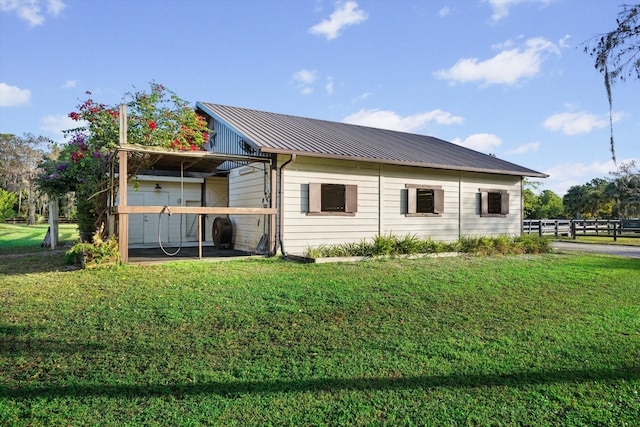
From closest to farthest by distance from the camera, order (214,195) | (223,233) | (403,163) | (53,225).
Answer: (403,163) → (223,233) → (53,225) → (214,195)

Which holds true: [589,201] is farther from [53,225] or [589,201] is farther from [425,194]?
[53,225]

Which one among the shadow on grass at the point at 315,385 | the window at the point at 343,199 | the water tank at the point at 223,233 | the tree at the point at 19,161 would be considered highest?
the tree at the point at 19,161

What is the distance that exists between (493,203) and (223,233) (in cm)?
959

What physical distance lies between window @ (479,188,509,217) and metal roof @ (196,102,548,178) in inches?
32.3

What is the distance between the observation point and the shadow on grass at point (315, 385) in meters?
3.03

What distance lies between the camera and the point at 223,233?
11758 mm

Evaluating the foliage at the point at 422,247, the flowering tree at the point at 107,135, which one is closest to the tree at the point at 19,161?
the flowering tree at the point at 107,135

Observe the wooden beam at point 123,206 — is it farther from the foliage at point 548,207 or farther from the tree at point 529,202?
the foliage at point 548,207

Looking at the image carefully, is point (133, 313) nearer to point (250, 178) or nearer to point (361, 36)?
point (250, 178)

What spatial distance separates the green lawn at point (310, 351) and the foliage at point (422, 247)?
2690 millimetres

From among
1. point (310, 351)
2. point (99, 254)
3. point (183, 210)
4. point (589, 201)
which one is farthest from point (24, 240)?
→ point (589, 201)

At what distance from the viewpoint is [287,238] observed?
10188 millimetres

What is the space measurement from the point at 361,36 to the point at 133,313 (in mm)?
10396

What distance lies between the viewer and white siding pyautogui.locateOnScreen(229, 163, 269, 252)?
35.0 feet
